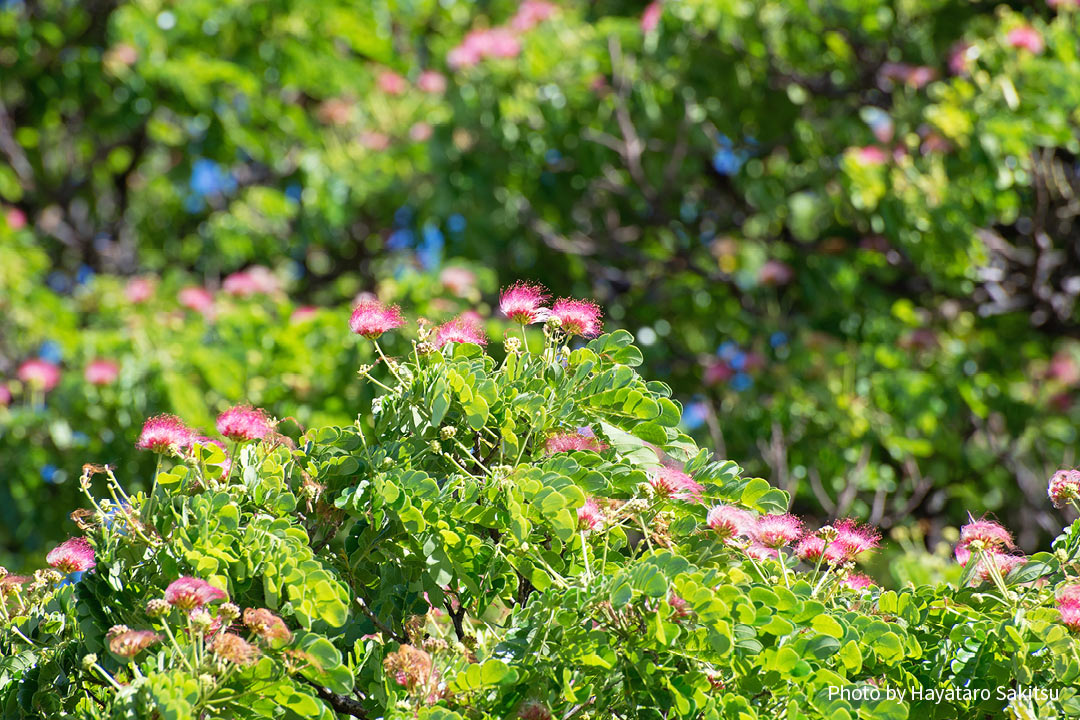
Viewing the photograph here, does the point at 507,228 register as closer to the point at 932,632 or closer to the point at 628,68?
the point at 628,68

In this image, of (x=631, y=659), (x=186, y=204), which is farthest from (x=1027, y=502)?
(x=186, y=204)

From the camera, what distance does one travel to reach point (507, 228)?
22.5ft

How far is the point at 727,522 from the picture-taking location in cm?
239

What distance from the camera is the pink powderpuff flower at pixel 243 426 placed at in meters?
2.55

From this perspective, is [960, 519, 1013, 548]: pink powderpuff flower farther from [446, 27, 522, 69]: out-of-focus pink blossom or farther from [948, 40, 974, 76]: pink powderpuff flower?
[446, 27, 522, 69]: out-of-focus pink blossom

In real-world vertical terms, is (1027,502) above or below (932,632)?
below

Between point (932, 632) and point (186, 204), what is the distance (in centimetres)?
732

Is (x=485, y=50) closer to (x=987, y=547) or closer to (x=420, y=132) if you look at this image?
(x=420, y=132)

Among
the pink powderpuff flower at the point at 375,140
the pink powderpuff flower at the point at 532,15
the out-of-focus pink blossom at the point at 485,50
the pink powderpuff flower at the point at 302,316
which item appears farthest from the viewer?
the pink powderpuff flower at the point at 375,140

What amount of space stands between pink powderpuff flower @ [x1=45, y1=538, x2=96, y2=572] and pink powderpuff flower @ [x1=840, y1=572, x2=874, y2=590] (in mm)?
1556

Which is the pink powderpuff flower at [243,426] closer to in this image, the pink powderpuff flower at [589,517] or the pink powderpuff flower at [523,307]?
the pink powderpuff flower at [523,307]

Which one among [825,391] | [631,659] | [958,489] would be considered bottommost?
[958,489]

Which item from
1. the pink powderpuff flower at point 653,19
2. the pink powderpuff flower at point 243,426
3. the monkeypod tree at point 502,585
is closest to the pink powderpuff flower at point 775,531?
the monkeypod tree at point 502,585

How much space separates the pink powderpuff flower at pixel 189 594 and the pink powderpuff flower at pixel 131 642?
0.22 feet
